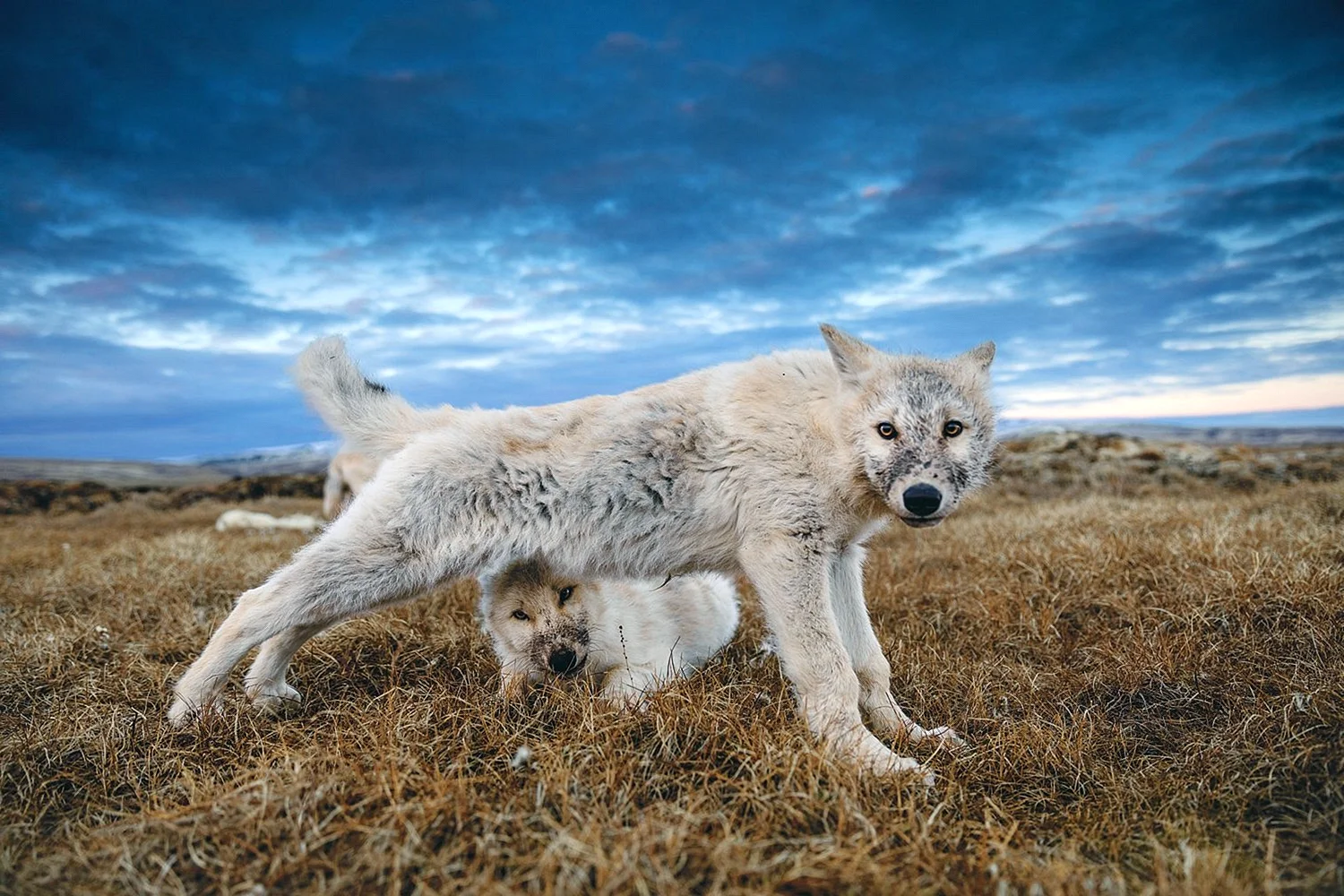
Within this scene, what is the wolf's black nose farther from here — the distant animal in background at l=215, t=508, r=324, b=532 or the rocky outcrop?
the distant animal in background at l=215, t=508, r=324, b=532

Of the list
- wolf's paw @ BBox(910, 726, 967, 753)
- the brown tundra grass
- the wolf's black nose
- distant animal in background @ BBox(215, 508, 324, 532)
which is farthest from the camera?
distant animal in background @ BBox(215, 508, 324, 532)

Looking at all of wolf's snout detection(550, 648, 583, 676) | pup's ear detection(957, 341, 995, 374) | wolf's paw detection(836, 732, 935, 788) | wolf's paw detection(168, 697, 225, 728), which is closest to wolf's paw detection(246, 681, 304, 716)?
wolf's paw detection(168, 697, 225, 728)

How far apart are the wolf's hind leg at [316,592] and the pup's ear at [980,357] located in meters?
2.98

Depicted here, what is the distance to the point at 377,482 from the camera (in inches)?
152

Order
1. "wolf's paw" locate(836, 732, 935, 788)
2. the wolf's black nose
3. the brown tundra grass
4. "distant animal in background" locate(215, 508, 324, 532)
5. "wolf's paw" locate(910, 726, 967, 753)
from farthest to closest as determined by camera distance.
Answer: "distant animal in background" locate(215, 508, 324, 532) < "wolf's paw" locate(910, 726, 967, 753) < the wolf's black nose < "wolf's paw" locate(836, 732, 935, 788) < the brown tundra grass

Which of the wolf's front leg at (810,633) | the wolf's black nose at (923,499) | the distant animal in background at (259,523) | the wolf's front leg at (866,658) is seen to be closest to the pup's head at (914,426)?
the wolf's black nose at (923,499)

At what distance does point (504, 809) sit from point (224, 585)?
5250 mm

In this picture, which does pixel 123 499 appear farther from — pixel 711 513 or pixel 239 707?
pixel 711 513

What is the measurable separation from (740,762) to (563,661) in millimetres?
1369

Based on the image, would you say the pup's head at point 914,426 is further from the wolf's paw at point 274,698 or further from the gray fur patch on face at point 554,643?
the wolf's paw at point 274,698

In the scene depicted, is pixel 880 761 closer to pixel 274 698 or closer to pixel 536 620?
pixel 536 620

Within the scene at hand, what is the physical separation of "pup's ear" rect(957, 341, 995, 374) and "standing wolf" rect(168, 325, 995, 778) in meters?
0.01

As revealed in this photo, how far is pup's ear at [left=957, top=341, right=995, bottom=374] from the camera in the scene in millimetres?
3938

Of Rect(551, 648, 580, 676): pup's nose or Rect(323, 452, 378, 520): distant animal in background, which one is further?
Rect(323, 452, 378, 520): distant animal in background
